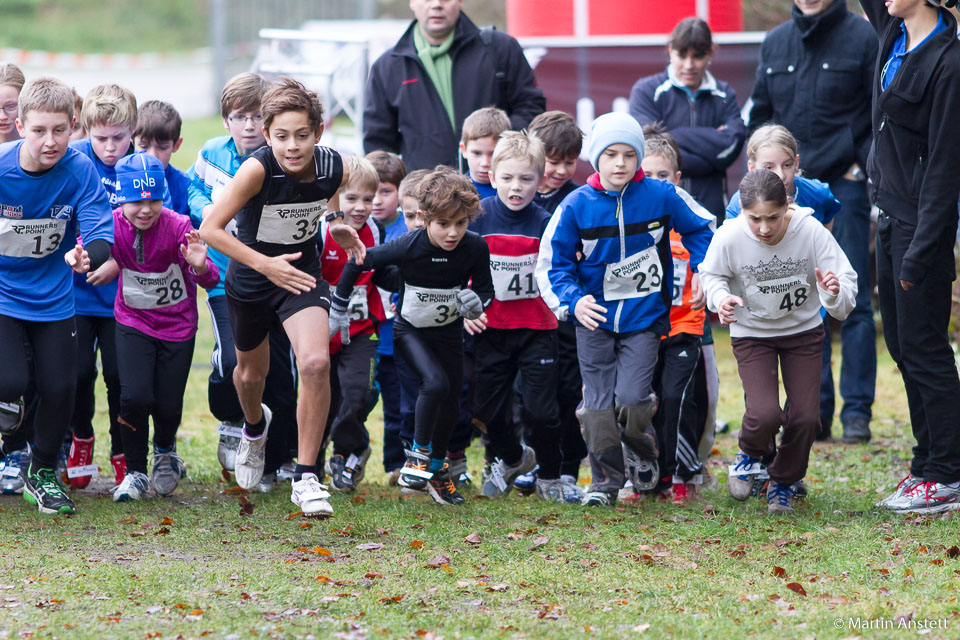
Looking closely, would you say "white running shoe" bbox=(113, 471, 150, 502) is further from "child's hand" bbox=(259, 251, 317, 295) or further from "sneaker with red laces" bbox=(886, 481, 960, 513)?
"sneaker with red laces" bbox=(886, 481, 960, 513)

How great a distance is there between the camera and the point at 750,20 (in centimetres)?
1959

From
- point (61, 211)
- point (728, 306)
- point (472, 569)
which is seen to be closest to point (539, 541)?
point (472, 569)

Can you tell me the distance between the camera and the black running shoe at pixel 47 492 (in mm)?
6270

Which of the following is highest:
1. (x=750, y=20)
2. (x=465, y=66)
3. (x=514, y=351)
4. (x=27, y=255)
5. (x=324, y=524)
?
Result: (x=750, y=20)

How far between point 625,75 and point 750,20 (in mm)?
8018

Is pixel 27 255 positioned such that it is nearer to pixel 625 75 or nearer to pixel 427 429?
pixel 427 429

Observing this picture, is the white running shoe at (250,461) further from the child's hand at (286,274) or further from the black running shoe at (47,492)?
the child's hand at (286,274)

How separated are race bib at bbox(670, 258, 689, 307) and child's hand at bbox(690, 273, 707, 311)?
7 centimetres

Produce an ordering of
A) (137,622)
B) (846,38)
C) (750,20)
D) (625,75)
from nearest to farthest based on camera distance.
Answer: (137,622)
(846,38)
(625,75)
(750,20)

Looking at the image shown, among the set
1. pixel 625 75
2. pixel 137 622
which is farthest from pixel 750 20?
pixel 137 622

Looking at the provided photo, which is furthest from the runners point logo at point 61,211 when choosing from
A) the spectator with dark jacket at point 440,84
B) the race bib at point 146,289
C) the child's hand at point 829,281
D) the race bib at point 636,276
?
the child's hand at point 829,281

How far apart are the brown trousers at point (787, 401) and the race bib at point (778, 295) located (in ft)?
0.49

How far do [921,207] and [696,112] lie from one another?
2955 millimetres

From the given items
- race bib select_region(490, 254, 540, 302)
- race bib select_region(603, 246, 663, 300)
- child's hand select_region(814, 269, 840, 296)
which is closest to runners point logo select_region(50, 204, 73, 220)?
race bib select_region(490, 254, 540, 302)
